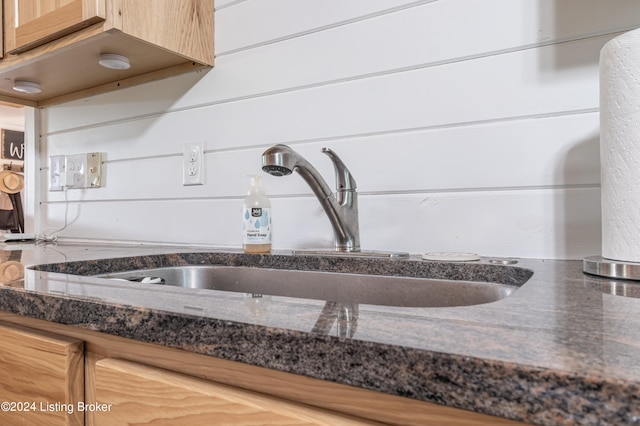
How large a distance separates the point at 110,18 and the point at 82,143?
684 mm

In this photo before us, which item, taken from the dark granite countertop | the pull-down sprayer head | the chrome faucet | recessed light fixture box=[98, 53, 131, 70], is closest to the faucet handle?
the chrome faucet

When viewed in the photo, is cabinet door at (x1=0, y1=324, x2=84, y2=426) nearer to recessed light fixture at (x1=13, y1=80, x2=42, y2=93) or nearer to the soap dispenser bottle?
the soap dispenser bottle

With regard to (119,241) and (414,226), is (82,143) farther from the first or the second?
(414,226)

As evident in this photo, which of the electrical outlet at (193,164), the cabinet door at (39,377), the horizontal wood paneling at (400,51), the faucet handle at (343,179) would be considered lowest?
the cabinet door at (39,377)

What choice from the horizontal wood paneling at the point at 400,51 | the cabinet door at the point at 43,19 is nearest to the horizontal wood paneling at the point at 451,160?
the horizontal wood paneling at the point at 400,51

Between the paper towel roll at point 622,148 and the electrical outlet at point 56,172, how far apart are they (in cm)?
166

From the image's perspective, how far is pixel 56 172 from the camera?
1562 millimetres

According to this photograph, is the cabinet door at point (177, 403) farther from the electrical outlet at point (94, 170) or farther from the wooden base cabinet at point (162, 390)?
the electrical outlet at point (94, 170)

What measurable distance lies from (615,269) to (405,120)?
1.62 feet

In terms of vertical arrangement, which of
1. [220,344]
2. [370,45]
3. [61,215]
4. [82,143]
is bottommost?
[220,344]

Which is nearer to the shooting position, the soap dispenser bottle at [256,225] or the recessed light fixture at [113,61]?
the soap dispenser bottle at [256,225]

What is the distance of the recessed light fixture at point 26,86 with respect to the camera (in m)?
1.36

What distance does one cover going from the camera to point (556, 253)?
2.49 ft

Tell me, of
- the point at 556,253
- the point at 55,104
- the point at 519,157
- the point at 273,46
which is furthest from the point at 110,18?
the point at 556,253
